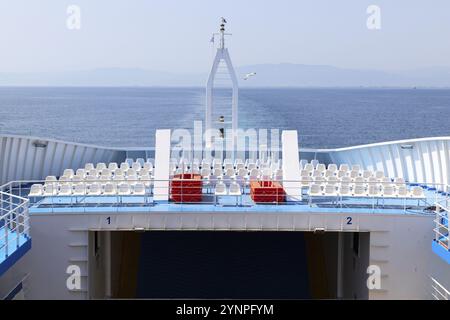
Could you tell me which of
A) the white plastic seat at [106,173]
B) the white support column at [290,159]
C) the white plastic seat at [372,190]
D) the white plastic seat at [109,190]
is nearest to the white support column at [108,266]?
the white plastic seat at [109,190]

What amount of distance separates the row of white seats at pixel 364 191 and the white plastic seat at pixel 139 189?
347cm

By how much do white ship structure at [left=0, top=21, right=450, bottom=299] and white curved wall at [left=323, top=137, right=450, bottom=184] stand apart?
0.04m

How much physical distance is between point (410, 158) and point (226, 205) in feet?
19.7

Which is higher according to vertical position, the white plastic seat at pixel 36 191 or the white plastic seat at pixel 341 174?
the white plastic seat at pixel 341 174

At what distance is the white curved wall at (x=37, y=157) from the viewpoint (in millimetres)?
13686

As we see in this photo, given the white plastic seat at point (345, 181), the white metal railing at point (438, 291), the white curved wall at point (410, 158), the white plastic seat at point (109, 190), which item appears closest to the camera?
the white metal railing at point (438, 291)

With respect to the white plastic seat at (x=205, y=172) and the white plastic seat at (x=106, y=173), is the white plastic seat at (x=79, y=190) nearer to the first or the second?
the white plastic seat at (x=106, y=173)

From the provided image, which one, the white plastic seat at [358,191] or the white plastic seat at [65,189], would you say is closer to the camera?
the white plastic seat at [65,189]

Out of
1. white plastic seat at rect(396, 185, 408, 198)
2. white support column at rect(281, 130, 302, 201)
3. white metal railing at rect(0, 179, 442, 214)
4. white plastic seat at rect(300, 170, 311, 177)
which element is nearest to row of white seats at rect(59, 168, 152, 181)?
white metal railing at rect(0, 179, 442, 214)

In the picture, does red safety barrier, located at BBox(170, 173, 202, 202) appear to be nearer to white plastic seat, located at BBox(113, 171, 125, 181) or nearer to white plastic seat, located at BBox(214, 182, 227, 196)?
white plastic seat, located at BBox(214, 182, 227, 196)

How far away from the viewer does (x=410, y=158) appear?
14781 mm

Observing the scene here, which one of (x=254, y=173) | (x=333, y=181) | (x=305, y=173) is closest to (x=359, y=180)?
(x=333, y=181)
